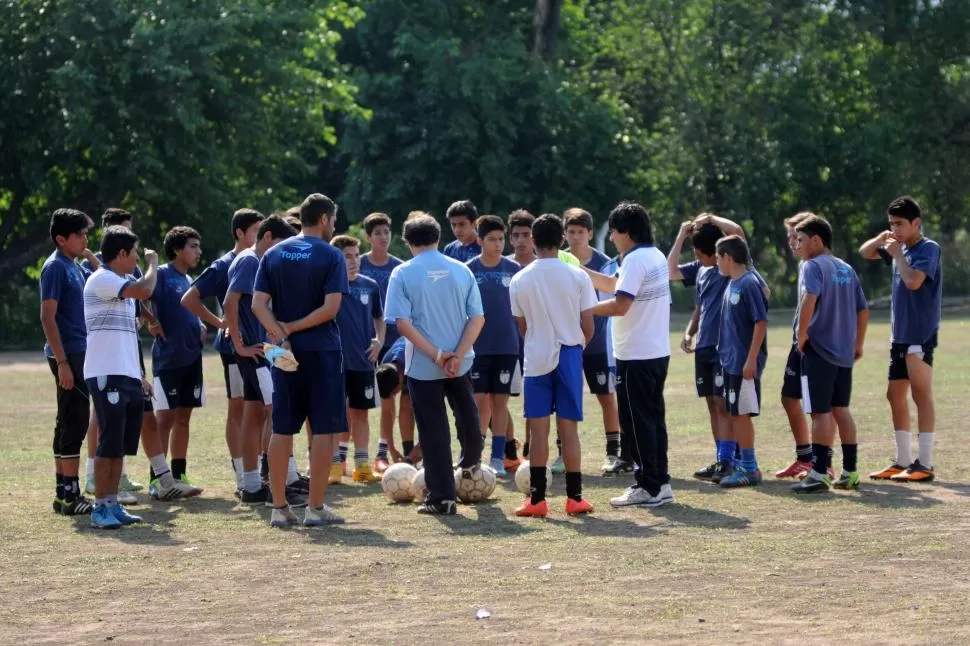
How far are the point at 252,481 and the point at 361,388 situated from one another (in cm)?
143

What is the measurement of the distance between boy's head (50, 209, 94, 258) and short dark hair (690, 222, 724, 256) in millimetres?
4493

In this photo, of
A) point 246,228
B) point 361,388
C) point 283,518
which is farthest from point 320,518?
point 246,228

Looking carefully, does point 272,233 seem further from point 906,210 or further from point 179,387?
point 906,210

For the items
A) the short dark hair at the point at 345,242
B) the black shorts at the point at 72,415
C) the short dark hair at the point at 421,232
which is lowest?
the black shorts at the point at 72,415

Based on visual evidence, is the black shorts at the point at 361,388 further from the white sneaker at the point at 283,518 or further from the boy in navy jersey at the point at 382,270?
the white sneaker at the point at 283,518

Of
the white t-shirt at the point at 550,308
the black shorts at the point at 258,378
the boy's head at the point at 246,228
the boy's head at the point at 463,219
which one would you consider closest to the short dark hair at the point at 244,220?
the boy's head at the point at 246,228

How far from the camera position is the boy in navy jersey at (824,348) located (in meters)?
11.0

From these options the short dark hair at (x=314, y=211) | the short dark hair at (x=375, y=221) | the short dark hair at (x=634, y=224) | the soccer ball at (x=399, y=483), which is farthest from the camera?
the short dark hair at (x=375, y=221)

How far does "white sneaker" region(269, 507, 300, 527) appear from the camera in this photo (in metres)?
10.0

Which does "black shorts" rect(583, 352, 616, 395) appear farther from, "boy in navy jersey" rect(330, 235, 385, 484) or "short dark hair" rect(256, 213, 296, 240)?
"short dark hair" rect(256, 213, 296, 240)

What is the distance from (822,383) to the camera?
1102 cm

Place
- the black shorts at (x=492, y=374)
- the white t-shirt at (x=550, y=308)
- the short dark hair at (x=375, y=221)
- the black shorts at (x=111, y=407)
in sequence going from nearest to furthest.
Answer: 1. the black shorts at (x=111, y=407)
2. the white t-shirt at (x=550, y=308)
3. the black shorts at (x=492, y=374)
4. the short dark hair at (x=375, y=221)

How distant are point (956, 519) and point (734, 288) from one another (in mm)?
2572

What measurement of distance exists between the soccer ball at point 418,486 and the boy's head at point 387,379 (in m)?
1.37
